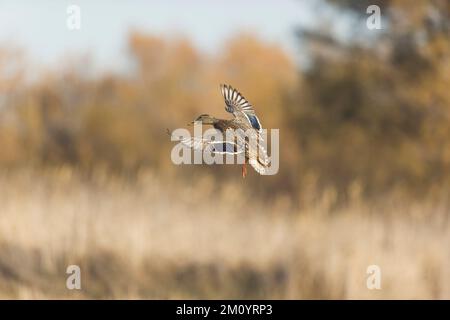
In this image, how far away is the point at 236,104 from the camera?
289 cm

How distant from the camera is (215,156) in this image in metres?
2.50

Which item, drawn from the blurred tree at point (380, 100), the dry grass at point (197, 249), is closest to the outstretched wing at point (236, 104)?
the dry grass at point (197, 249)

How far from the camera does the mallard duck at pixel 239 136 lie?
252 cm

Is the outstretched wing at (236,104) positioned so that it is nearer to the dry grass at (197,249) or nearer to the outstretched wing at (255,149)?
the outstretched wing at (255,149)

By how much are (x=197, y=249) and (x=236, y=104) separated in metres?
4.99

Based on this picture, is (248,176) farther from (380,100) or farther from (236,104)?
(236,104)

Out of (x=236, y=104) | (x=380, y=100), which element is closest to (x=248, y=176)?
(x=380, y=100)

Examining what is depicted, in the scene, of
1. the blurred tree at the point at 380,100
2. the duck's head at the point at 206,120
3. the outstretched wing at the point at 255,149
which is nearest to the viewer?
the outstretched wing at the point at 255,149

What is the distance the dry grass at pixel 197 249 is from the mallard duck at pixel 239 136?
4080mm

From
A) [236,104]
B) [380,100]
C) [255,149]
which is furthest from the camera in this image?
[380,100]

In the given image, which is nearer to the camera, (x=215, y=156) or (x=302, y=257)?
→ (x=215, y=156)

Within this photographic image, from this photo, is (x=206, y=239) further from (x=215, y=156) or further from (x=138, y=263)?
(x=215, y=156)
